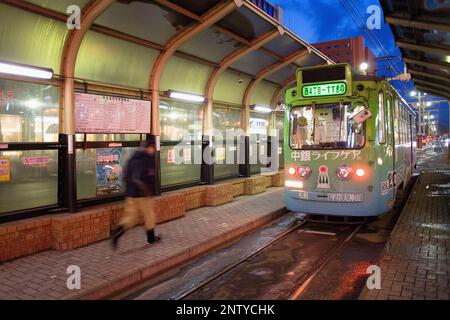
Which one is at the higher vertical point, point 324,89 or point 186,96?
point 186,96

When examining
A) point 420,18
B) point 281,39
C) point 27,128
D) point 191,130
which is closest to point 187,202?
point 191,130

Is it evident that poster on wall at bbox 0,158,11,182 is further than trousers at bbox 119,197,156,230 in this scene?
No

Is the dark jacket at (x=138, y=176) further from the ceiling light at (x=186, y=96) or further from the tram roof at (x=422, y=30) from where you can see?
the tram roof at (x=422, y=30)

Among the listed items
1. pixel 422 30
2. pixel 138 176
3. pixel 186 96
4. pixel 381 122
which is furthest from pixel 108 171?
pixel 422 30

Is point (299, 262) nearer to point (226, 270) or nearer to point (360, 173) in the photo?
point (226, 270)

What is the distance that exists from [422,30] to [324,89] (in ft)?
14.9

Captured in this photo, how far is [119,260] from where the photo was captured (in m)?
5.78

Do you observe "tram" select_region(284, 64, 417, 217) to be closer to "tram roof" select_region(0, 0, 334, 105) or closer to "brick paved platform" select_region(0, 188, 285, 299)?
"brick paved platform" select_region(0, 188, 285, 299)

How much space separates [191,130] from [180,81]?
1420 millimetres

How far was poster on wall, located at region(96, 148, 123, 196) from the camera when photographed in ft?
25.0

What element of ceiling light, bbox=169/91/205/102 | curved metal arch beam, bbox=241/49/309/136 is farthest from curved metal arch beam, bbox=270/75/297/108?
ceiling light, bbox=169/91/205/102

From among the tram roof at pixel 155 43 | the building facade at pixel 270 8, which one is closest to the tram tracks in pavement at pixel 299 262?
the tram roof at pixel 155 43

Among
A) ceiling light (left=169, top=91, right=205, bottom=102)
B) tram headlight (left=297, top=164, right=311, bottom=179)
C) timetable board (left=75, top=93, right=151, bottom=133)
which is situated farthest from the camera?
ceiling light (left=169, top=91, right=205, bottom=102)
